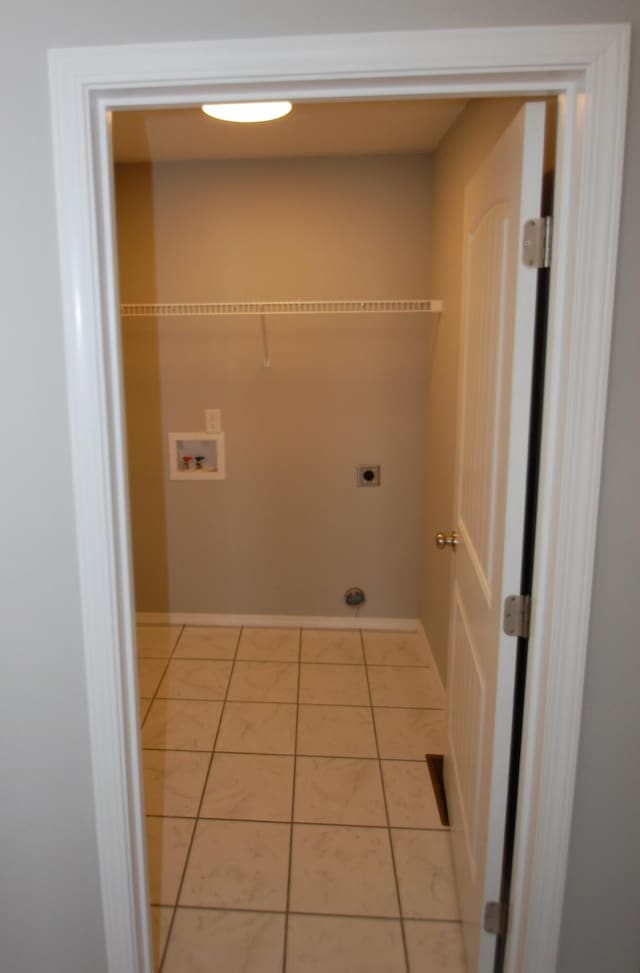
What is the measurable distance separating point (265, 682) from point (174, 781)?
0.74m

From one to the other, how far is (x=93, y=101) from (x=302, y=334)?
2.17 meters

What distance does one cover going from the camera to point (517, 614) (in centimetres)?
123

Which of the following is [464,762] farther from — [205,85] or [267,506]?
[267,506]

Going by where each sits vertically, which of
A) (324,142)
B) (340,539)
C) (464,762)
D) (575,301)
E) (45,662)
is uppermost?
(324,142)

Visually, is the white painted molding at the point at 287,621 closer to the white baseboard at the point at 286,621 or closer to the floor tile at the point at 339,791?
the white baseboard at the point at 286,621

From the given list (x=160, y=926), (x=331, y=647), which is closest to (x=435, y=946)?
(x=160, y=926)

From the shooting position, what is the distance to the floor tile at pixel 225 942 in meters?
1.63

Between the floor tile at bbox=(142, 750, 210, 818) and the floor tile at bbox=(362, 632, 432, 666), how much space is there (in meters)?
1.06

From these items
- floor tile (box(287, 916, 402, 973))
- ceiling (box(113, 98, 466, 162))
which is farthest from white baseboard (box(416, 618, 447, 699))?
ceiling (box(113, 98, 466, 162))

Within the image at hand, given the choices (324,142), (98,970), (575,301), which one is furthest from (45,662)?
(324,142)

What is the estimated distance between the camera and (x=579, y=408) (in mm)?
1046

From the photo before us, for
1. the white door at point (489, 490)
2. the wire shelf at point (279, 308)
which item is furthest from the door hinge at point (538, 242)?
the wire shelf at point (279, 308)

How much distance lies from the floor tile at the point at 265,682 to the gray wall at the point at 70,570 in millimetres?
1567

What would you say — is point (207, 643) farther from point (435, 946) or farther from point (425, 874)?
point (435, 946)
